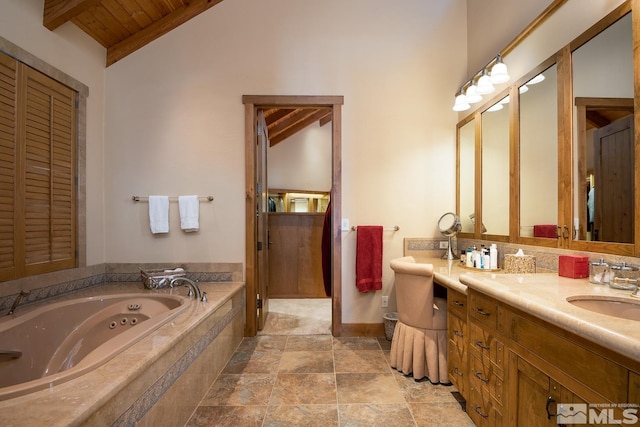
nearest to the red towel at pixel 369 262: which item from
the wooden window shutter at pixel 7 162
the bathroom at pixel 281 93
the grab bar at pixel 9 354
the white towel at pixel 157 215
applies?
the bathroom at pixel 281 93

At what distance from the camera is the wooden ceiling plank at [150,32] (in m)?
2.68

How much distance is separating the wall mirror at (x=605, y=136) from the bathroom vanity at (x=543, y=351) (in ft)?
1.04

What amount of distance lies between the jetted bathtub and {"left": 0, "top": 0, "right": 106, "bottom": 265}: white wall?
69cm

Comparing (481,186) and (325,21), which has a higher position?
(325,21)

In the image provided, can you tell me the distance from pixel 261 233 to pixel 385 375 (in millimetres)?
1670

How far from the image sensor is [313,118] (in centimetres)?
602

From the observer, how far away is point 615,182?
131cm

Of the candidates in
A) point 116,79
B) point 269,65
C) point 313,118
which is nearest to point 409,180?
point 269,65

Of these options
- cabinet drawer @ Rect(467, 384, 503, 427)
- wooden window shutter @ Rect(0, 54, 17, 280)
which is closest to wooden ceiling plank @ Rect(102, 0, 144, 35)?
wooden window shutter @ Rect(0, 54, 17, 280)

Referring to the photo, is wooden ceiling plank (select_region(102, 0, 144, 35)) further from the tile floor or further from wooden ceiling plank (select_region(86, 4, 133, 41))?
the tile floor

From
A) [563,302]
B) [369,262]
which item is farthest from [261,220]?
[563,302]

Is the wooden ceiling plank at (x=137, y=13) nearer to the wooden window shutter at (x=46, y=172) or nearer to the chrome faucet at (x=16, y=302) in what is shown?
the wooden window shutter at (x=46, y=172)

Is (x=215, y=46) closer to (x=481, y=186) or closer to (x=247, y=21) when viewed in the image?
(x=247, y=21)

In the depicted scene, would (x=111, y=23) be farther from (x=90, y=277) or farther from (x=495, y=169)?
(x=495, y=169)
